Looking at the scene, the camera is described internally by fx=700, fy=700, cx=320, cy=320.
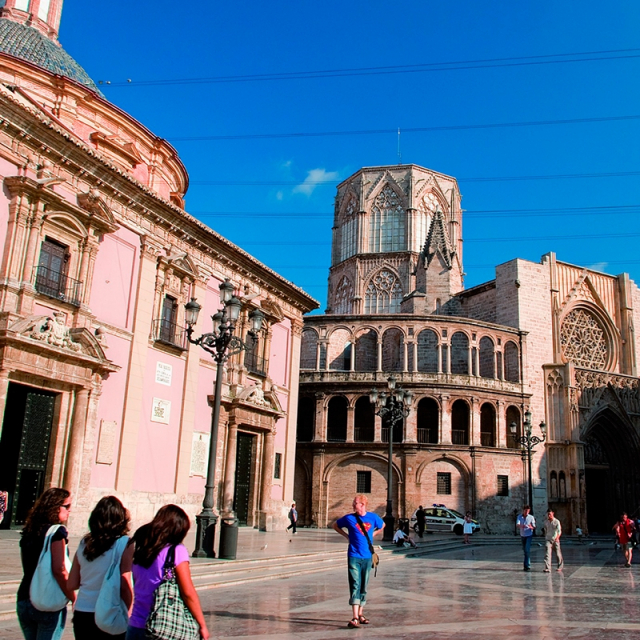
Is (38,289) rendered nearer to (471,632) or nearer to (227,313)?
(227,313)

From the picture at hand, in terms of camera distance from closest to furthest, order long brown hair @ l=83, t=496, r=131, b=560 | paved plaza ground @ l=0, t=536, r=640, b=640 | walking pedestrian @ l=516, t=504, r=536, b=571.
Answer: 1. long brown hair @ l=83, t=496, r=131, b=560
2. paved plaza ground @ l=0, t=536, r=640, b=640
3. walking pedestrian @ l=516, t=504, r=536, b=571

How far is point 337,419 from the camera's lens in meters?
37.3

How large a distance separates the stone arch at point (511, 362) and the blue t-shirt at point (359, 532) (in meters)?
31.5

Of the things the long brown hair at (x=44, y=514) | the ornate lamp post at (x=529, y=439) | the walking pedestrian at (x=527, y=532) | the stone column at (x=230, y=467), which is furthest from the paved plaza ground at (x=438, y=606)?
the ornate lamp post at (x=529, y=439)

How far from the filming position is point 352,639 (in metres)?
7.00

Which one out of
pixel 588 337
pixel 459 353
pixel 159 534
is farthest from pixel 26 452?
pixel 588 337

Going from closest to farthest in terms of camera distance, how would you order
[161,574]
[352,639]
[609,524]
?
[161,574] < [352,639] < [609,524]

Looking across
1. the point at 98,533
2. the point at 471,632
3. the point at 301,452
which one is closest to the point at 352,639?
the point at 471,632

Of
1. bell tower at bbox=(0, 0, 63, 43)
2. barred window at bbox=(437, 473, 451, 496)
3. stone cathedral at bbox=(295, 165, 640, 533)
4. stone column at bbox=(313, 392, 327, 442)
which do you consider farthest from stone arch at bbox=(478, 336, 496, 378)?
bell tower at bbox=(0, 0, 63, 43)

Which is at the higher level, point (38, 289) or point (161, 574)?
point (38, 289)

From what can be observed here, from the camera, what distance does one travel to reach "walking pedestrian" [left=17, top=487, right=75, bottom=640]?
4.45 m

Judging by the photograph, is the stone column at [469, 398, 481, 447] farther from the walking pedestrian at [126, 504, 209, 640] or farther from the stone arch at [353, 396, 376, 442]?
the walking pedestrian at [126, 504, 209, 640]

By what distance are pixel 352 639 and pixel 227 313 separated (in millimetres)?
8241

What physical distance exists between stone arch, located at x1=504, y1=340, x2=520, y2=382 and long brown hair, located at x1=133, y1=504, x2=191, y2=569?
1423 inches
